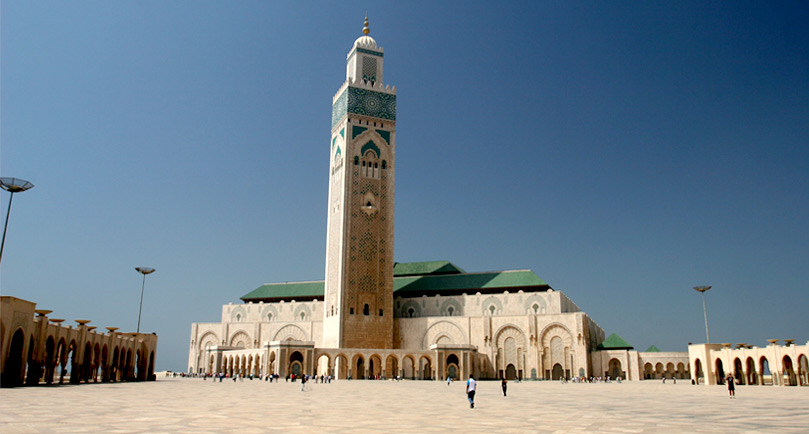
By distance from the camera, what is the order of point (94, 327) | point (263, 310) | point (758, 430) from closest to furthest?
1. point (758, 430)
2. point (94, 327)
3. point (263, 310)

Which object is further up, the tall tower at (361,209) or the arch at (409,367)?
the tall tower at (361,209)

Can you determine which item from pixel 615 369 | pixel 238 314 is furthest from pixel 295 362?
pixel 615 369

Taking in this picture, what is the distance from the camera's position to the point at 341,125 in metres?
51.9

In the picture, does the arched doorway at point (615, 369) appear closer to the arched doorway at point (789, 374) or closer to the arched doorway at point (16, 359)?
the arched doorway at point (789, 374)

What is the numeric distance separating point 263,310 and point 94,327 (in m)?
26.8

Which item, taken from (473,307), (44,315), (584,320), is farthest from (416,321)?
(44,315)

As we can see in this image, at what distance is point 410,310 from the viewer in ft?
172

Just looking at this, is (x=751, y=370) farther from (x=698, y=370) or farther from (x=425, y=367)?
(x=425, y=367)

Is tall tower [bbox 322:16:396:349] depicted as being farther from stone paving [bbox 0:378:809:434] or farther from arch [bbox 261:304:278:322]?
stone paving [bbox 0:378:809:434]

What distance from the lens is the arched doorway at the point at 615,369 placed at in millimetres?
47000

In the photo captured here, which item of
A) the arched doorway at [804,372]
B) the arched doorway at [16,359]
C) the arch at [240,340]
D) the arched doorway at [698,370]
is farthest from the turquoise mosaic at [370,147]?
the arched doorway at [804,372]

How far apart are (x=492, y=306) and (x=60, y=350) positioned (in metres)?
31.4

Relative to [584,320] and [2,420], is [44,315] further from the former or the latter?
[584,320]

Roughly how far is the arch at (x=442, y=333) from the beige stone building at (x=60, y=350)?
20894 mm
